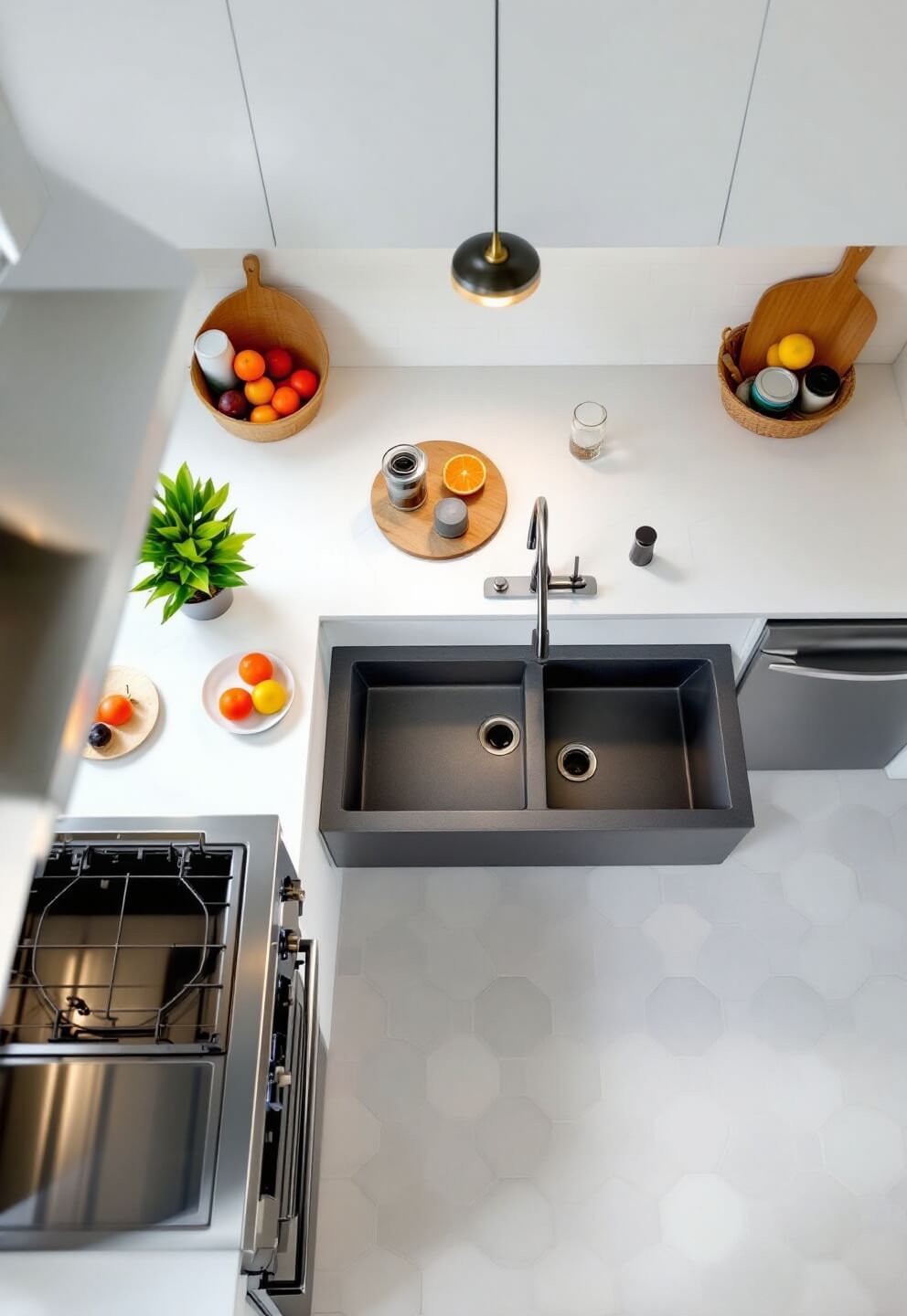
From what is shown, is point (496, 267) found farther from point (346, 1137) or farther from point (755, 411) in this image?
point (346, 1137)

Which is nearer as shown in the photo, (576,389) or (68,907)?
(68,907)

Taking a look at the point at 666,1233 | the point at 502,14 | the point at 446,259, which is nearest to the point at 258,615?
the point at 446,259

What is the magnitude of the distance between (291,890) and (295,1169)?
0.48 meters

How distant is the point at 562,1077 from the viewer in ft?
7.41

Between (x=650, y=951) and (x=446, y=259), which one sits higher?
(x=446, y=259)

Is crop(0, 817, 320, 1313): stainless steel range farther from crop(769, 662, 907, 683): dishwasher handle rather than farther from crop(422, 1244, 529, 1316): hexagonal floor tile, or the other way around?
crop(769, 662, 907, 683): dishwasher handle

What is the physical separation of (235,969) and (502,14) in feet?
5.06

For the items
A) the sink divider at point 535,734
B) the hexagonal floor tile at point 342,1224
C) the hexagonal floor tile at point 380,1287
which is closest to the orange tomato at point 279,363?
the sink divider at point 535,734

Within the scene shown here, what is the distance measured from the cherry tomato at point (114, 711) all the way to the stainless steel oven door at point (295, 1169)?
25.2 inches

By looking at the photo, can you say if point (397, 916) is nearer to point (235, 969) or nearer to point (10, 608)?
point (235, 969)

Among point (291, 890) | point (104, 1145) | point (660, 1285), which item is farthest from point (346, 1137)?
point (104, 1145)

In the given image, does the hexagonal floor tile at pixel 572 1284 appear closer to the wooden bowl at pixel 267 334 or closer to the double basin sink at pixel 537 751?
the double basin sink at pixel 537 751

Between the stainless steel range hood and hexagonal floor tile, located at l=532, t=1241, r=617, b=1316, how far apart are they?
2.28 metres

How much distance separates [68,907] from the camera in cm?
145
